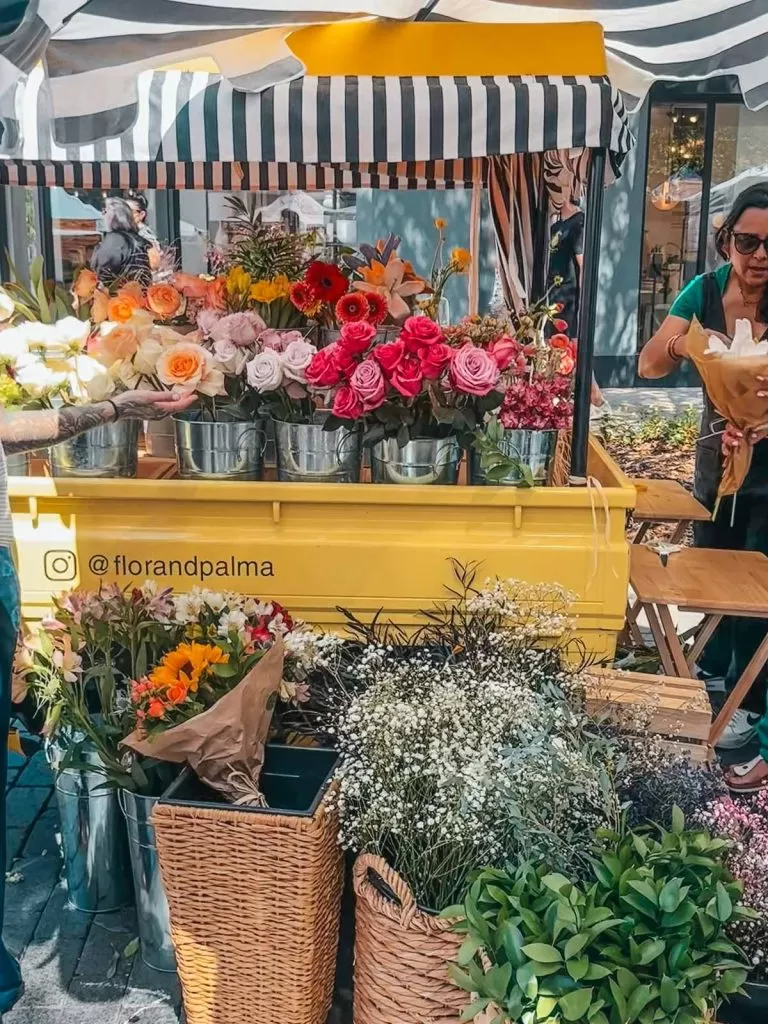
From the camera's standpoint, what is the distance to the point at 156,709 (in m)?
2.34

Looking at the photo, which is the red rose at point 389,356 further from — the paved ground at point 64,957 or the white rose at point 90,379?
the paved ground at point 64,957

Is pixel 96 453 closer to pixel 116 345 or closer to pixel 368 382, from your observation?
pixel 116 345

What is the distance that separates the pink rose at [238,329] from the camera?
10.1ft

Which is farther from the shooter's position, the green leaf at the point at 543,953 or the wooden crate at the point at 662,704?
the wooden crate at the point at 662,704

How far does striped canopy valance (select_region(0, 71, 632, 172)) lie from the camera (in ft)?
9.55

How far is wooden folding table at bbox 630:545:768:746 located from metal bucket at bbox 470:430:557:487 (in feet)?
2.18

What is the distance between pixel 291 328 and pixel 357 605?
991 mm

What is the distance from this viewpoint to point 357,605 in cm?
293

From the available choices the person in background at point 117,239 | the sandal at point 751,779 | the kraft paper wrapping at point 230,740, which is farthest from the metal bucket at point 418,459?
the person in background at point 117,239

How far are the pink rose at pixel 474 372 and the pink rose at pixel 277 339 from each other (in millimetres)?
510

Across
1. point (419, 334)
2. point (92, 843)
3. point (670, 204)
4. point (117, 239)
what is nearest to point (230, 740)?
point (92, 843)

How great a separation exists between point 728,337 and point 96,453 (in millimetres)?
2407

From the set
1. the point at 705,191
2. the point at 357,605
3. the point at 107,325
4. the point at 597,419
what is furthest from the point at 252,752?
the point at 705,191

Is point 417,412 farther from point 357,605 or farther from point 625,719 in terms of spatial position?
point 625,719
